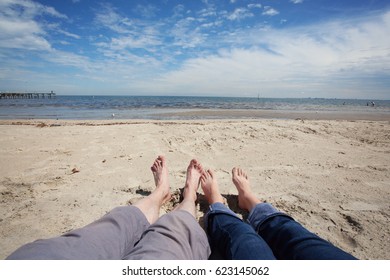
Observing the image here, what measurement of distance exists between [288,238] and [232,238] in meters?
0.28

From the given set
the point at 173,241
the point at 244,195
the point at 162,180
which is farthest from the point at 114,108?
the point at 173,241

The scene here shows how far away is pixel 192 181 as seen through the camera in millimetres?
2270

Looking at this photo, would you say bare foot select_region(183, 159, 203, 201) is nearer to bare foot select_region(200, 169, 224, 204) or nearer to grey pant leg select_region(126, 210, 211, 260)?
bare foot select_region(200, 169, 224, 204)

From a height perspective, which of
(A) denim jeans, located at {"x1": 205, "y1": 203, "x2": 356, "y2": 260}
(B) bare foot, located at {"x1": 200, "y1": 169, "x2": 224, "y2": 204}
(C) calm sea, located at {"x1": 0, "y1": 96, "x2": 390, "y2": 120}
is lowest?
(B) bare foot, located at {"x1": 200, "y1": 169, "x2": 224, "y2": 204}

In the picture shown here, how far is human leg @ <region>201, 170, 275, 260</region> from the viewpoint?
1021mm

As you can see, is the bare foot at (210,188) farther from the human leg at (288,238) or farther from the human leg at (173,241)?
the human leg at (173,241)

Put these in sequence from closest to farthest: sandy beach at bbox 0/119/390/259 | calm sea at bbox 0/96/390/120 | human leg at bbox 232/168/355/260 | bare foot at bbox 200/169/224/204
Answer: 1. human leg at bbox 232/168/355/260
2. sandy beach at bbox 0/119/390/259
3. bare foot at bbox 200/169/224/204
4. calm sea at bbox 0/96/390/120

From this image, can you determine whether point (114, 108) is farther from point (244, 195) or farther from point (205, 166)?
point (244, 195)

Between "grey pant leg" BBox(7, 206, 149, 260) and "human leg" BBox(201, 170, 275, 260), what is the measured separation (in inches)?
17.2

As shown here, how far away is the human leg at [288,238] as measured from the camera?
0.97 meters

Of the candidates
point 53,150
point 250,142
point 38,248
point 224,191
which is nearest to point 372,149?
point 250,142

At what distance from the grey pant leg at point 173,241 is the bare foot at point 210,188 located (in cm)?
70

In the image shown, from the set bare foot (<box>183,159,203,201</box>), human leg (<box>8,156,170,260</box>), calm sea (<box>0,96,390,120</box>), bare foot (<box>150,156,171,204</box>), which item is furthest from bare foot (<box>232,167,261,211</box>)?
calm sea (<box>0,96,390,120</box>)
